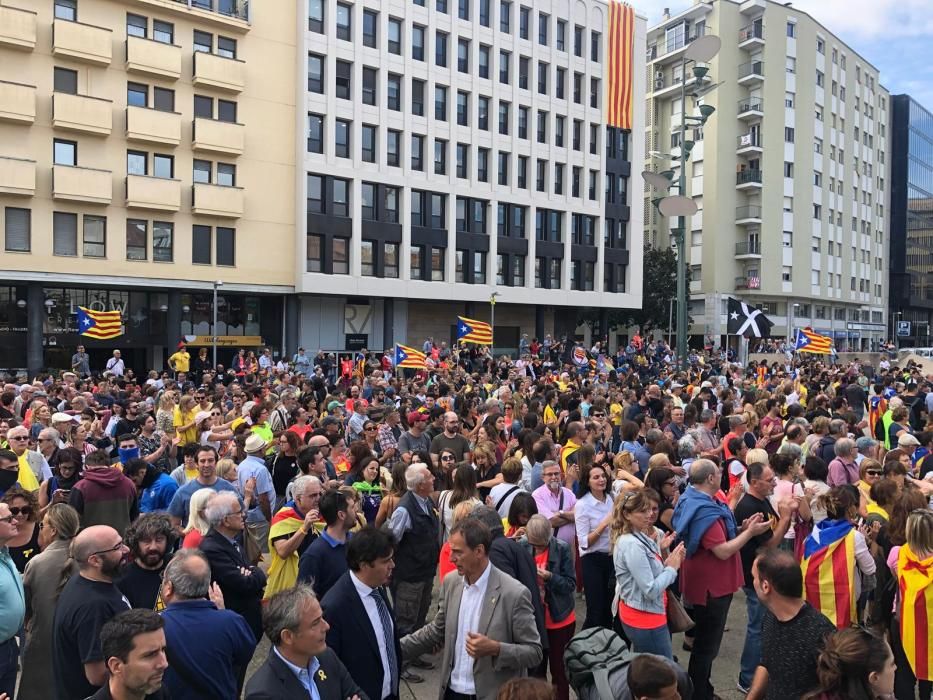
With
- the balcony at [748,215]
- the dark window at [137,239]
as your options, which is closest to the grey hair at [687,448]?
the dark window at [137,239]

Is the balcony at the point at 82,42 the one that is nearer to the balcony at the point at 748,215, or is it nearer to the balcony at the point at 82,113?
the balcony at the point at 82,113

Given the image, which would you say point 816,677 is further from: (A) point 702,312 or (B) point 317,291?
(A) point 702,312

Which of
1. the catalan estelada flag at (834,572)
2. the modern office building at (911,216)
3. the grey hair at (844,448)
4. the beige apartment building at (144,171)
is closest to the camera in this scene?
the catalan estelada flag at (834,572)

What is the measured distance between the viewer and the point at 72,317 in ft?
104

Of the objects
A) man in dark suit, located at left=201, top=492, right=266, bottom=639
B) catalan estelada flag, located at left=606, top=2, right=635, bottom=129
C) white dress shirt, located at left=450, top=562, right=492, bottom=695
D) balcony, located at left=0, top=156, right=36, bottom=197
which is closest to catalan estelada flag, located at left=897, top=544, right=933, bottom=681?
white dress shirt, located at left=450, top=562, right=492, bottom=695

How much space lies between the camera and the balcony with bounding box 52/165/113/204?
29.3 metres

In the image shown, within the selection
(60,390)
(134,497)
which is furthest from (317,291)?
(134,497)

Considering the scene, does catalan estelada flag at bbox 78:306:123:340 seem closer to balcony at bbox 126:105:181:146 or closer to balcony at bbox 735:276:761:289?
balcony at bbox 126:105:181:146

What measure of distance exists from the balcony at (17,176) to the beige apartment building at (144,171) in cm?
5

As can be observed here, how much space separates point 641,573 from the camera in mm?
4680

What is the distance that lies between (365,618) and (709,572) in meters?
2.73

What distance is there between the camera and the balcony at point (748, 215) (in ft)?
189

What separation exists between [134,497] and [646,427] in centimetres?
675

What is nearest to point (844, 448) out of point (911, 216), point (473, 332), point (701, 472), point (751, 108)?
point (701, 472)
